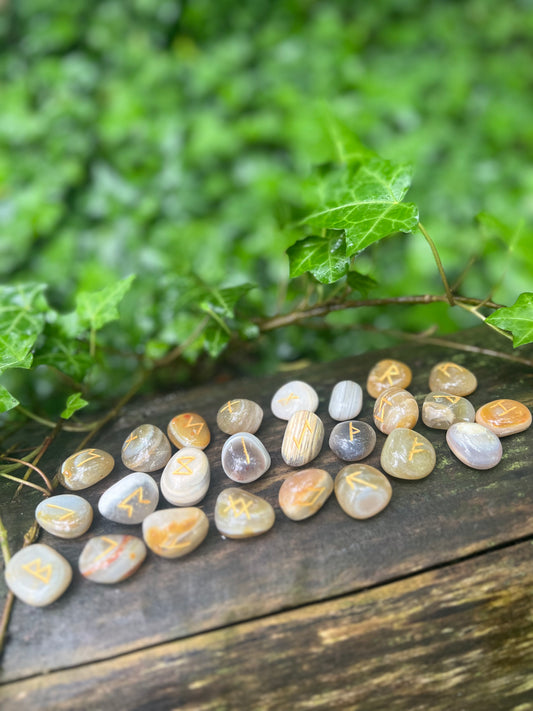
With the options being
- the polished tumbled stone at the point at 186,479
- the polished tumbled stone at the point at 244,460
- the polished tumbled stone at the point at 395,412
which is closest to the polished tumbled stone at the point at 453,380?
the polished tumbled stone at the point at 395,412

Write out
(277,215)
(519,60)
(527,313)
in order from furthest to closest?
(519,60) < (277,215) < (527,313)

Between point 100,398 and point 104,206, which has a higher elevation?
Result: point 104,206

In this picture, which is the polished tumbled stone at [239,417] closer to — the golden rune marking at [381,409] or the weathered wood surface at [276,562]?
the weathered wood surface at [276,562]

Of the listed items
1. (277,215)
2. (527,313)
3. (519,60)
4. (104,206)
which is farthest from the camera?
(519,60)

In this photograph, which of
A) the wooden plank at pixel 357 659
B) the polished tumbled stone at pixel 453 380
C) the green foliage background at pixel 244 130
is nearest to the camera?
the wooden plank at pixel 357 659

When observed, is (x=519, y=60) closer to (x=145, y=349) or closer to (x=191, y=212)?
(x=191, y=212)

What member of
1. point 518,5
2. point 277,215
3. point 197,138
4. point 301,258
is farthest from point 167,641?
point 518,5

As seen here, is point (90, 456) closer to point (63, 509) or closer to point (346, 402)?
point (63, 509)
